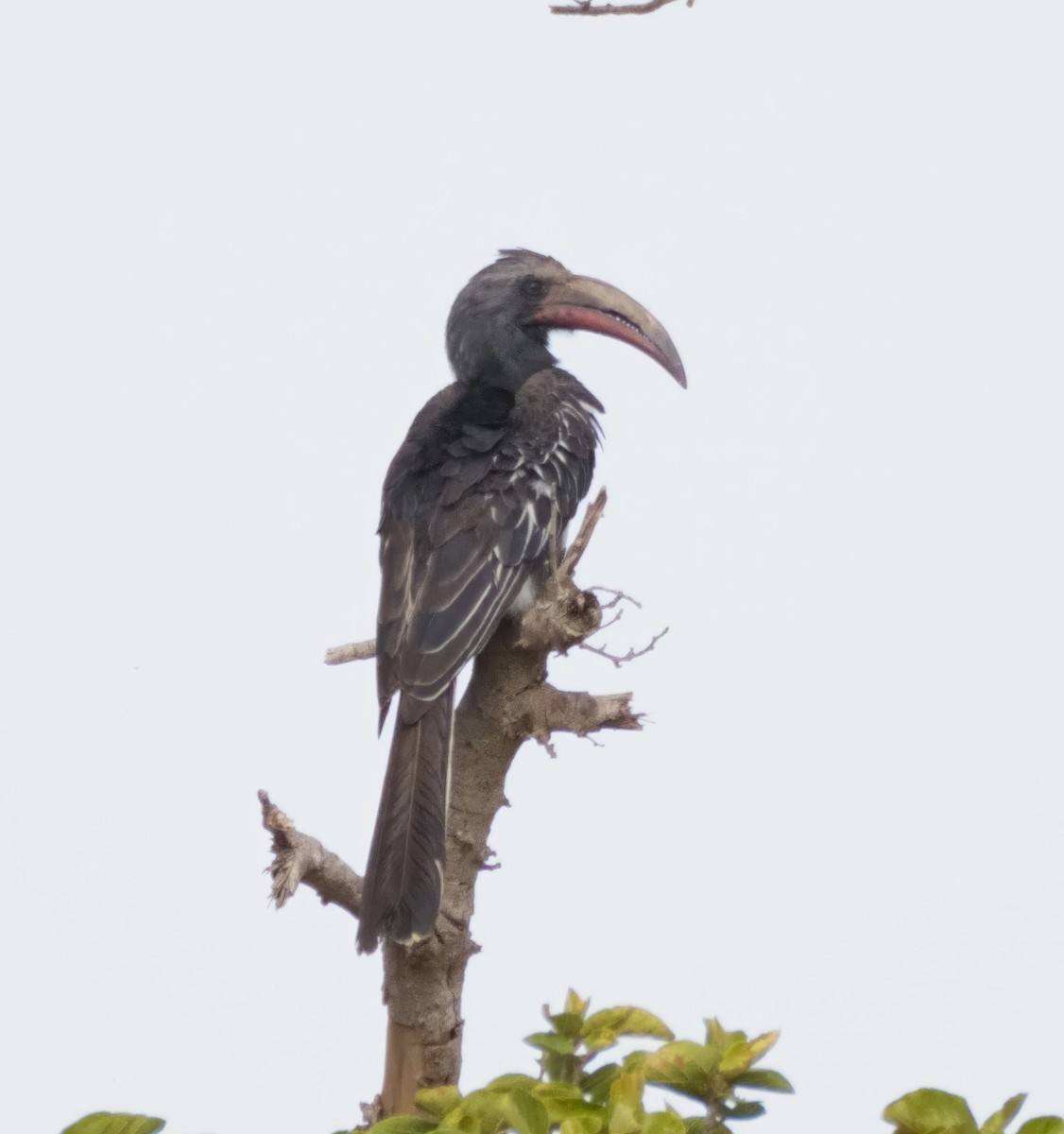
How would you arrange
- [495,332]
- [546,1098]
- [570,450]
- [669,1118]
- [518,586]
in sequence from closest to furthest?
[669,1118] < [546,1098] < [518,586] < [570,450] < [495,332]

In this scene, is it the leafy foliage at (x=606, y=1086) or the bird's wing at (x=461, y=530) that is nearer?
the leafy foliage at (x=606, y=1086)

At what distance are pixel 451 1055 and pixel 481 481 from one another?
1549 millimetres

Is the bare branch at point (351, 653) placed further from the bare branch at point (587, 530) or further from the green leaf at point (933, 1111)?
the green leaf at point (933, 1111)

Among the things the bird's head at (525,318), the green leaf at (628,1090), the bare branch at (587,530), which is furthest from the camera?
the bird's head at (525,318)

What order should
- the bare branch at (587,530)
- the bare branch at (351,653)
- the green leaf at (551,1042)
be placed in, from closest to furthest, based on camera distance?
the green leaf at (551,1042) < the bare branch at (587,530) < the bare branch at (351,653)

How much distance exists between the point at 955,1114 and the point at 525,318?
3.37m

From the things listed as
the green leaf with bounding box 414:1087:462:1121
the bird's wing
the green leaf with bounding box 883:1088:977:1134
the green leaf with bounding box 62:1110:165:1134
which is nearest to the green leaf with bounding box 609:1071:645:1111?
the green leaf with bounding box 414:1087:462:1121

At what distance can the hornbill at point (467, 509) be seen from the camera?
12.1 ft

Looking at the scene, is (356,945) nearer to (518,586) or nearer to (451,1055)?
(451,1055)

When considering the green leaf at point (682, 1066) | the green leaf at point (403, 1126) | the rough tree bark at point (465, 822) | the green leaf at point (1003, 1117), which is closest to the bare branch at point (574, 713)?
the rough tree bark at point (465, 822)

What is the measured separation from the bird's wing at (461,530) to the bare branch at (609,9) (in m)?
1.61

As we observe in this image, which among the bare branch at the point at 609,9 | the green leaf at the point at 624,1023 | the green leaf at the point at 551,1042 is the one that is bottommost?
the green leaf at the point at 551,1042

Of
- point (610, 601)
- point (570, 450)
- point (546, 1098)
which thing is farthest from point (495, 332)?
point (546, 1098)

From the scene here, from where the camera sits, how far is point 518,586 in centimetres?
423
